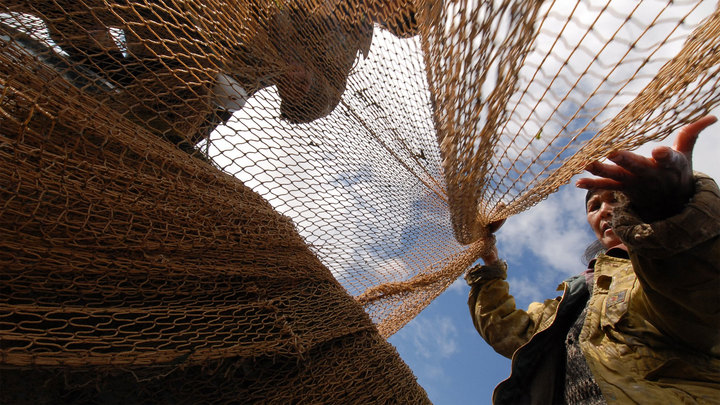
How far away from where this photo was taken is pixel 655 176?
2.56 ft

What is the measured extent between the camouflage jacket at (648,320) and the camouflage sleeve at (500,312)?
19cm

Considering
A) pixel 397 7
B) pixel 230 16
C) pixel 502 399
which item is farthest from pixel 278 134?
pixel 502 399

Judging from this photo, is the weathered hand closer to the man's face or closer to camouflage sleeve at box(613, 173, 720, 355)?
camouflage sleeve at box(613, 173, 720, 355)

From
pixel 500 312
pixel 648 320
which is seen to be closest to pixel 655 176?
pixel 648 320

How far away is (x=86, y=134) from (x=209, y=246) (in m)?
0.42

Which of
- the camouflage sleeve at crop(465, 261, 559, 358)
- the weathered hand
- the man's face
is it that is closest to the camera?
the weathered hand

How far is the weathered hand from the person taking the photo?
770 mm

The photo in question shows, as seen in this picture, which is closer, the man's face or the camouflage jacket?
the camouflage jacket

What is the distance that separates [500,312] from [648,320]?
0.95 meters

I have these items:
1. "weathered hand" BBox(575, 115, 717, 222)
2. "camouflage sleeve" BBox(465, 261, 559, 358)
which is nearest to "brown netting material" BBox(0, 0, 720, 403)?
"weathered hand" BBox(575, 115, 717, 222)

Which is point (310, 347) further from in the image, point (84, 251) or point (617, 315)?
point (617, 315)

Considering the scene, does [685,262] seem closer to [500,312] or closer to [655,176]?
[655,176]

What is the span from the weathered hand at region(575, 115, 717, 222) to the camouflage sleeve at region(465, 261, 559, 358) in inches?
38.2

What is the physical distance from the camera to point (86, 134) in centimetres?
87
